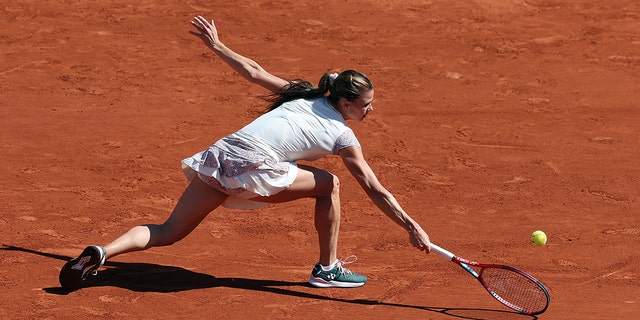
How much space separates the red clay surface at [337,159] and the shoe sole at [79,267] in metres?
0.13

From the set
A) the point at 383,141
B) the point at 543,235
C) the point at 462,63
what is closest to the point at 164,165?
the point at 383,141

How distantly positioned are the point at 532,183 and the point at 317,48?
4.04 meters

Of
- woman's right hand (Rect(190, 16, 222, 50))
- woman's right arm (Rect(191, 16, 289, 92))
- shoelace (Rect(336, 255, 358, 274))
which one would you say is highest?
woman's right hand (Rect(190, 16, 222, 50))

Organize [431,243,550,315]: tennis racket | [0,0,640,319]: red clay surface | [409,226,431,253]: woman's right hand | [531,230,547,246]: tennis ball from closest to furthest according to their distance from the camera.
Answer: [409,226,431,253]: woman's right hand, [431,243,550,315]: tennis racket, [0,0,640,319]: red clay surface, [531,230,547,246]: tennis ball

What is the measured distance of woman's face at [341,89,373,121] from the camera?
276 inches

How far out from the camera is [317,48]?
12.9m

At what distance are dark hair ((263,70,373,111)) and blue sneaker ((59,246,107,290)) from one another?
5.11 ft

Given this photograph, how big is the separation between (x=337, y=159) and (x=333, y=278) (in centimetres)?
297

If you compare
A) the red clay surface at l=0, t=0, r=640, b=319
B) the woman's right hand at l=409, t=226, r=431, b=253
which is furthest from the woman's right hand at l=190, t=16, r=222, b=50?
the woman's right hand at l=409, t=226, r=431, b=253

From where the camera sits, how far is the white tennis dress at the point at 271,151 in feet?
22.8

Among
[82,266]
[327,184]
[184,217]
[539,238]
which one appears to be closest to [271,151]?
[327,184]

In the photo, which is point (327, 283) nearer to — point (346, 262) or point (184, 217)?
point (346, 262)

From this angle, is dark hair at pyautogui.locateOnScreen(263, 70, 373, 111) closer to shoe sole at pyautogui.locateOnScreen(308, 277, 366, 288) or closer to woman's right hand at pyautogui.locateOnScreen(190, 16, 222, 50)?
woman's right hand at pyautogui.locateOnScreen(190, 16, 222, 50)

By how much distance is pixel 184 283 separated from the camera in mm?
7430
